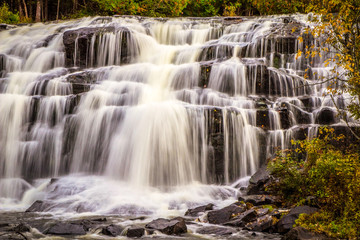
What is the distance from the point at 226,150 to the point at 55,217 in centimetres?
572

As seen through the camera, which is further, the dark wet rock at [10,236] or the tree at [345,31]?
the tree at [345,31]

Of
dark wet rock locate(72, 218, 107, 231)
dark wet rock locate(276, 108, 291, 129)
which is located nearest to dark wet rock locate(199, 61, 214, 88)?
dark wet rock locate(276, 108, 291, 129)

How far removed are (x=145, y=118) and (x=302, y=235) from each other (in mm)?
7275

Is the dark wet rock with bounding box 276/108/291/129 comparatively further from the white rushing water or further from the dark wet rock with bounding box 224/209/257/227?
the dark wet rock with bounding box 224/209/257/227

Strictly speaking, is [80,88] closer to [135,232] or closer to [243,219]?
[135,232]

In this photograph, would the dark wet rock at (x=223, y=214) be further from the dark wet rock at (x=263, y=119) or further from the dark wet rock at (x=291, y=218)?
the dark wet rock at (x=263, y=119)

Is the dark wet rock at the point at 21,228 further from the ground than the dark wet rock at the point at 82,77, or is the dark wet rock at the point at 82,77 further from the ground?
the dark wet rock at the point at 82,77

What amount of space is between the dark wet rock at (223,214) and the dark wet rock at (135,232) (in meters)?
1.72

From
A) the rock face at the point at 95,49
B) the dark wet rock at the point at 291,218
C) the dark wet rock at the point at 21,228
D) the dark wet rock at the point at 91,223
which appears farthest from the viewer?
the rock face at the point at 95,49

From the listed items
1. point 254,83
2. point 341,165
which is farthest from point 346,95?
point 341,165

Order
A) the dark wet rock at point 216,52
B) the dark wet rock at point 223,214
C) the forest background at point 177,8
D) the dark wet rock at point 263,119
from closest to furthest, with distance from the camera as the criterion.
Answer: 1. the dark wet rock at point 223,214
2. the dark wet rock at point 263,119
3. the dark wet rock at point 216,52
4. the forest background at point 177,8

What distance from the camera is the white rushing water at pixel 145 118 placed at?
11.6 meters

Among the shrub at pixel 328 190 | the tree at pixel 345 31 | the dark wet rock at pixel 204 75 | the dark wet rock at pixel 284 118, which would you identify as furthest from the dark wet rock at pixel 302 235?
the dark wet rock at pixel 204 75

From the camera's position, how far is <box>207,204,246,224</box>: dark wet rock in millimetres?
8422
